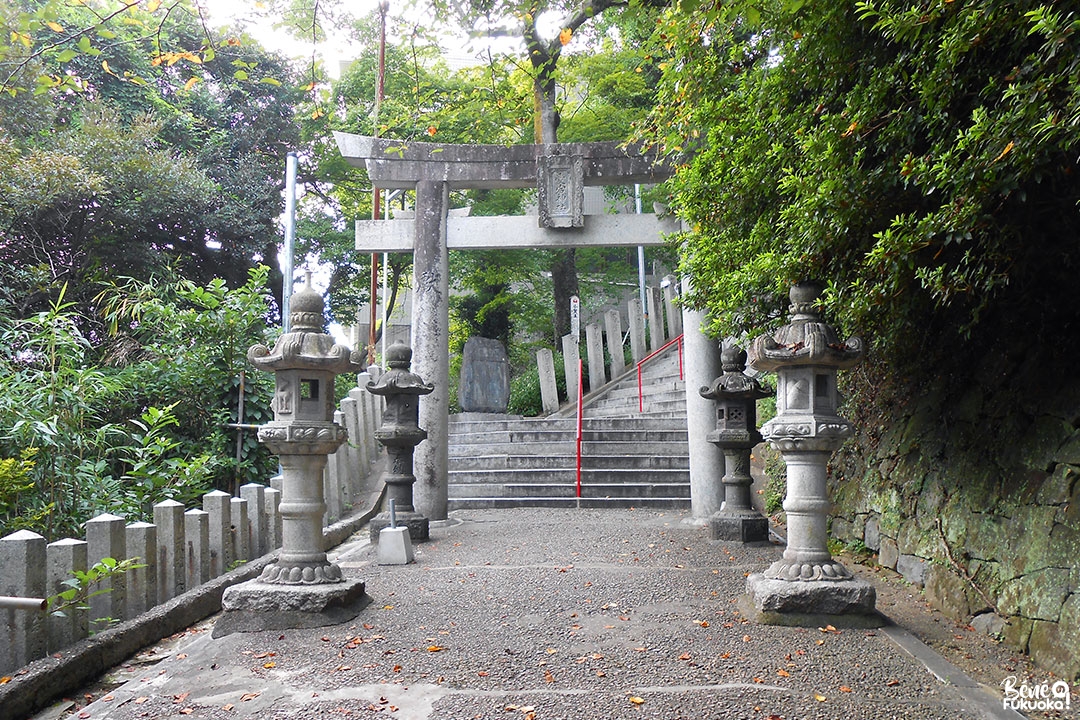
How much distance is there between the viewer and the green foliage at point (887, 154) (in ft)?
9.30

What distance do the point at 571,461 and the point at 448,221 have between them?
3985mm

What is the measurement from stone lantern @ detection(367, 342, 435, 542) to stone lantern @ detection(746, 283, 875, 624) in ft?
12.6

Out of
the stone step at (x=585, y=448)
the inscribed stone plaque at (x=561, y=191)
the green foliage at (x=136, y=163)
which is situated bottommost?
the stone step at (x=585, y=448)

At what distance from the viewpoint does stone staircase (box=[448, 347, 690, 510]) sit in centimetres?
945

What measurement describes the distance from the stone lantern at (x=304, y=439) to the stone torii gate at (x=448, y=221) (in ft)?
11.0

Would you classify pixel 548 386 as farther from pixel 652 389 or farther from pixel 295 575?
pixel 295 575

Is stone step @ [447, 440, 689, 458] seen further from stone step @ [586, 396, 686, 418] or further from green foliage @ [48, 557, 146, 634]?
green foliage @ [48, 557, 146, 634]

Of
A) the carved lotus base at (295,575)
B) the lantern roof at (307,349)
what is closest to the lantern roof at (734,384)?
the lantern roof at (307,349)

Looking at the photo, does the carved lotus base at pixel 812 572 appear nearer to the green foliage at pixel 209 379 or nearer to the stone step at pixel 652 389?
the green foliage at pixel 209 379

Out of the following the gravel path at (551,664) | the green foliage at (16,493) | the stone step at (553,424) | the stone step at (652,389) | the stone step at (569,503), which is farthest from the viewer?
the stone step at (652,389)

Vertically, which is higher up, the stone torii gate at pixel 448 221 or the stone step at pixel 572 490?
the stone torii gate at pixel 448 221

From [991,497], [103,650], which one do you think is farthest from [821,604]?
[103,650]

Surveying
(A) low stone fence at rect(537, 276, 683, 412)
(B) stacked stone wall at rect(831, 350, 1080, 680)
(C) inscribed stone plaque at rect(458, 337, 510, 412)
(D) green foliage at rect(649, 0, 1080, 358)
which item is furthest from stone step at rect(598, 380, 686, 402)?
(D) green foliage at rect(649, 0, 1080, 358)

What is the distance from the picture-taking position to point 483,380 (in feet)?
46.3
